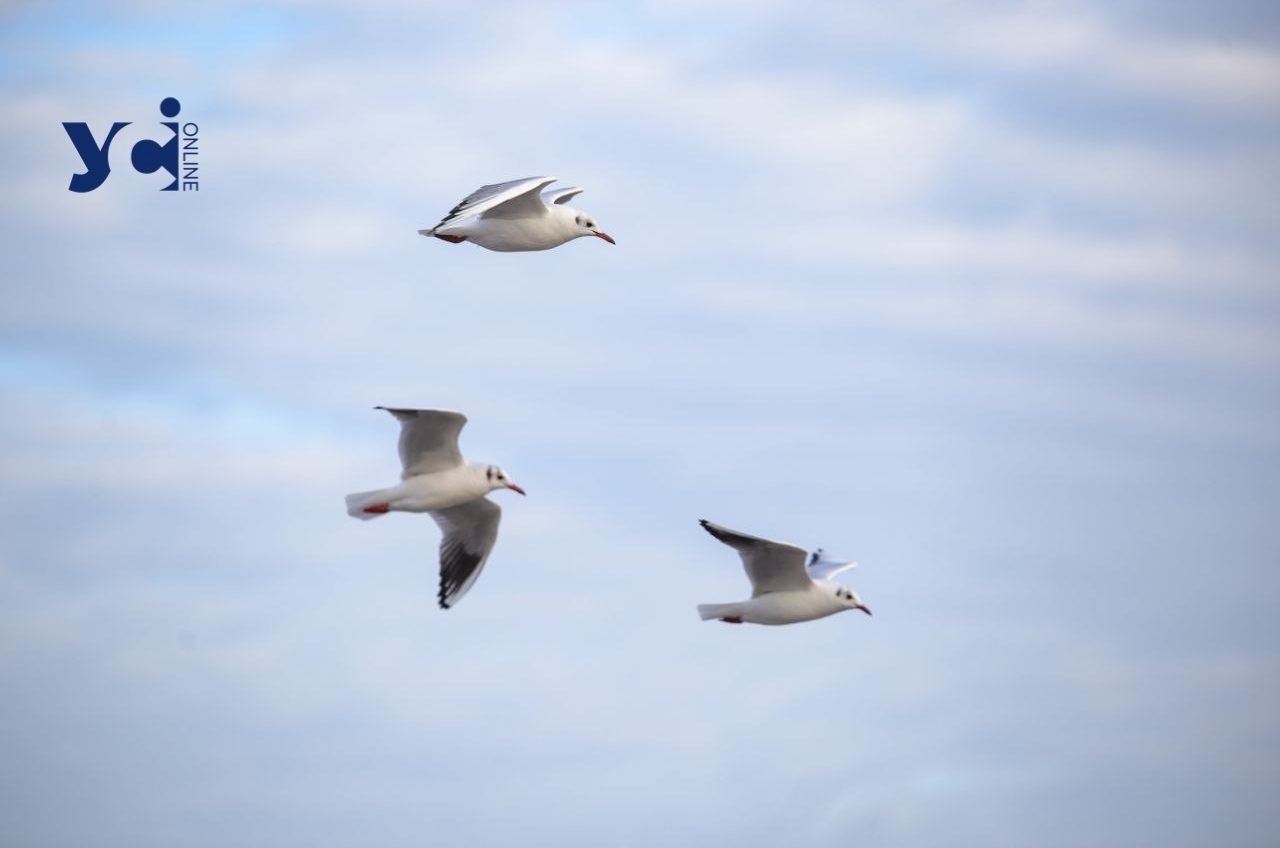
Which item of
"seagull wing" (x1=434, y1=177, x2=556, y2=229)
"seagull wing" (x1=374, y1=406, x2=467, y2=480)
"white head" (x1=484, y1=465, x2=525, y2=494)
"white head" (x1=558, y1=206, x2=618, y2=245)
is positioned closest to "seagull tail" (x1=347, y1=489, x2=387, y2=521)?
"seagull wing" (x1=374, y1=406, x2=467, y2=480)

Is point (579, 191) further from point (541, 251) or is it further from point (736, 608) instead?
point (736, 608)

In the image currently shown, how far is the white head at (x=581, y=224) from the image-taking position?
25280mm

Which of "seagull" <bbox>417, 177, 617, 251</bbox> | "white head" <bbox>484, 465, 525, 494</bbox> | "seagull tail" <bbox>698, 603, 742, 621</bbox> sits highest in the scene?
"seagull" <bbox>417, 177, 617, 251</bbox>

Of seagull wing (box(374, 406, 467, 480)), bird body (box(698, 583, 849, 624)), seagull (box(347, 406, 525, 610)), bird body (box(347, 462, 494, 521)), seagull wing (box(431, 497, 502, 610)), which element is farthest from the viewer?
seagull wing (box(431, 497, 502, 610))

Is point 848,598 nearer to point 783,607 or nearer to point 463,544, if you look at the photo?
point 783,607

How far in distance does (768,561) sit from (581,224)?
4839mm

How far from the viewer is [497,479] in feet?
76.2

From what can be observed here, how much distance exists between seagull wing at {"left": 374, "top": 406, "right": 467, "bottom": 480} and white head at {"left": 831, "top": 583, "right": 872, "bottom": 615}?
15.1 ft

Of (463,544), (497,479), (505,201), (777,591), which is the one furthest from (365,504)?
(777,591)

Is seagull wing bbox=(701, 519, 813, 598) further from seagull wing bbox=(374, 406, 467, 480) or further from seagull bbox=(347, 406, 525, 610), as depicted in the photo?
seagull wing bbox=(374, 406, 467, 480)

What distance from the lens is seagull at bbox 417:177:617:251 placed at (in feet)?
78.2

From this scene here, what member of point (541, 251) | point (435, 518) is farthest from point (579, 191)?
point (435, 518)

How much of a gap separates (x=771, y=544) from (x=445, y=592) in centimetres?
393

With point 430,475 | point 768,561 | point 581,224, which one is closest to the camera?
point 430,475
